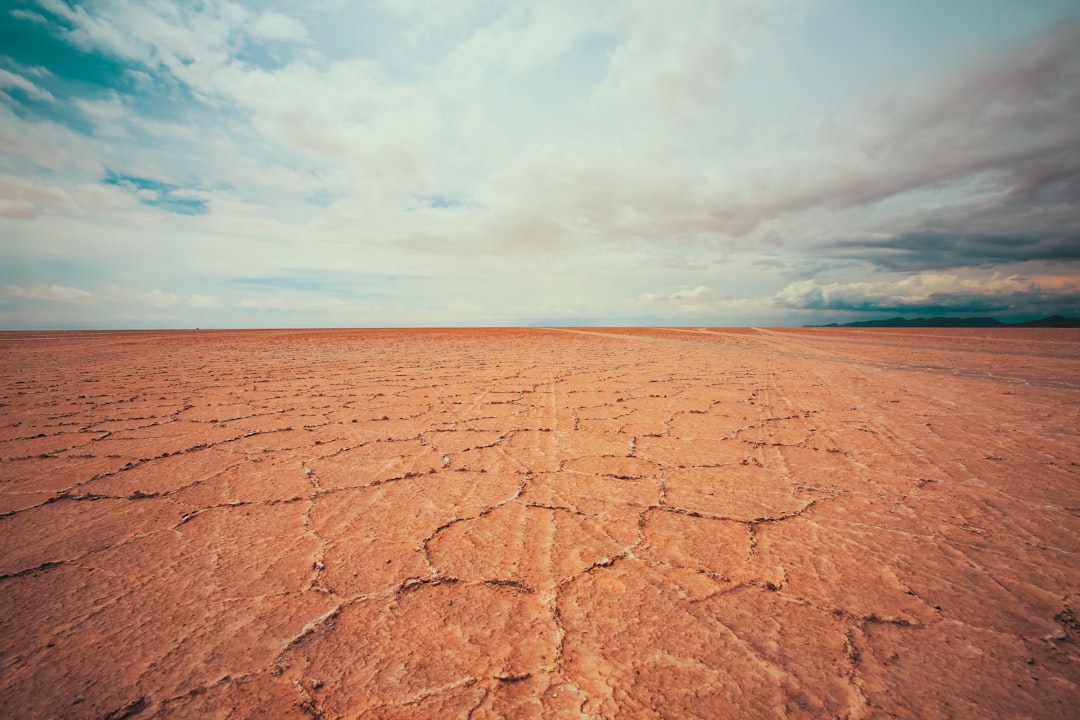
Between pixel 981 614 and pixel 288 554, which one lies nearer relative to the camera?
pixel 981 614

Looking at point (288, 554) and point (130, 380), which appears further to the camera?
point (130, 380)

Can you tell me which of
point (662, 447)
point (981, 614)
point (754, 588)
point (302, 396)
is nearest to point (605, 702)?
point (754, 588)

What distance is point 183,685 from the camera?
933 millimetres

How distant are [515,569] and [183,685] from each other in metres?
0.82

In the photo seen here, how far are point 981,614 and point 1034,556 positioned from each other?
530 mm

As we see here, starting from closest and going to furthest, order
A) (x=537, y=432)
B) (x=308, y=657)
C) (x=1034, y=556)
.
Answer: (x=308, y=657), (x=1034, y=556), (x=537, y=432)

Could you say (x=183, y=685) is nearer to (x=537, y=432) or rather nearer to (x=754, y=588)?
(x=754, y=588)

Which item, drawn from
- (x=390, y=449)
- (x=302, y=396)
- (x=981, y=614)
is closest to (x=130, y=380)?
(x=302, y=396)

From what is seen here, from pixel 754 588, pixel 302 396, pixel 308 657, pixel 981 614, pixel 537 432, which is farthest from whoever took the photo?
pixel 302 396

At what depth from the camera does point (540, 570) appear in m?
1.36

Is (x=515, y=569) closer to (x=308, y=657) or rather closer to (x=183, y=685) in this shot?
(x=308, y=657)

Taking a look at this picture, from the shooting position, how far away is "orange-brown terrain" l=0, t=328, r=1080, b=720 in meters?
0.93

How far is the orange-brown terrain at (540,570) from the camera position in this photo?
3.05ft

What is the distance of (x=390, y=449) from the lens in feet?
8.51
